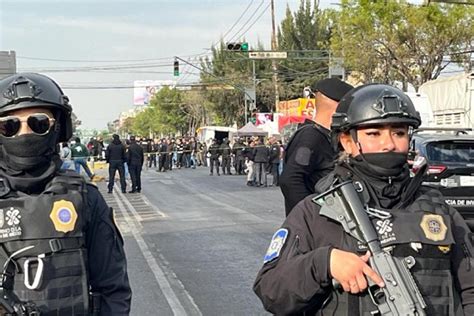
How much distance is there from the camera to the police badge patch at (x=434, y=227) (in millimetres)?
2438

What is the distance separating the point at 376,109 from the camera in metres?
2.59

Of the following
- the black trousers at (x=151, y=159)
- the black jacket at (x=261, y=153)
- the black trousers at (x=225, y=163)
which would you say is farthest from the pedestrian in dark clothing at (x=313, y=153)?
the black trousers at (x=151, y=159)

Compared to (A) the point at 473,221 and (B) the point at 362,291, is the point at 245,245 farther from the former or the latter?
(B) the point at 362,291

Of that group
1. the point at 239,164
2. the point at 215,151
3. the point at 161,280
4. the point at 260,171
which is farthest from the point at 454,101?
the point at 161,280

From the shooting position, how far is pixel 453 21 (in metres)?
31.1

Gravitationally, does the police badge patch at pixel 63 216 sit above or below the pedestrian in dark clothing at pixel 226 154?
above

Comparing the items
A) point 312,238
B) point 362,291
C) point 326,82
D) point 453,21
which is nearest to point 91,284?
point 312,238

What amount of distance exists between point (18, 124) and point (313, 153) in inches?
86.0

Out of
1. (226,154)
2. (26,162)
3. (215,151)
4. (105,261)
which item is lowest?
(226,154)

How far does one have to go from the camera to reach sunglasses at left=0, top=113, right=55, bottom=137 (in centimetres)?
270

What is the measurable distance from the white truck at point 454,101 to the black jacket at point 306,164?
1818cm

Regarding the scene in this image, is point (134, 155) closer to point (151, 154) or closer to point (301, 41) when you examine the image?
point (151, 154)

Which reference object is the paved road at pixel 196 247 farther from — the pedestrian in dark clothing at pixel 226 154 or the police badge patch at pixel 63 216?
the pedestrian in dark clothing at pixel 226 154

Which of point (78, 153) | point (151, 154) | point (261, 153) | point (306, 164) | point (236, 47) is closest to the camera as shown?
point (306, 164)
